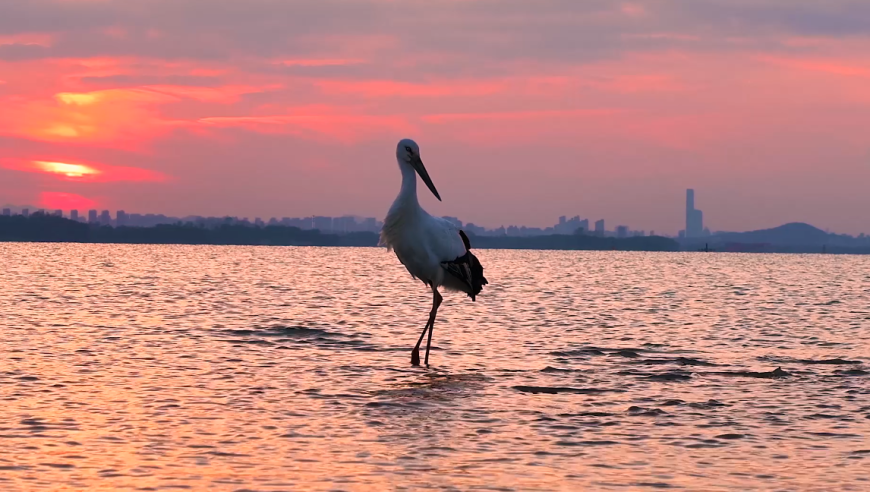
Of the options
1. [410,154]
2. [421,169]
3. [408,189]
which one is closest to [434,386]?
[408,189]

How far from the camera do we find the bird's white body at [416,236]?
18.4 m

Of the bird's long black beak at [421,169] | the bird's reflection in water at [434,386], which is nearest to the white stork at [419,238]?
the bird's long black beak at [421,169]

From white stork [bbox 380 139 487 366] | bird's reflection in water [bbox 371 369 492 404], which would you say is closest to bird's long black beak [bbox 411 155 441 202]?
white stork [bbox 380 139 487 366]

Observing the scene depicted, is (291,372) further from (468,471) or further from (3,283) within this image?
(3,283)

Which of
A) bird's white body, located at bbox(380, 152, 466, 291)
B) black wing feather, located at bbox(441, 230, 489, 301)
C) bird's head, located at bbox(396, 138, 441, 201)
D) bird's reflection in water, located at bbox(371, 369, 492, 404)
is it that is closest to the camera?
bird's reflection in water, located at bbox(371, 369, 492, 404)

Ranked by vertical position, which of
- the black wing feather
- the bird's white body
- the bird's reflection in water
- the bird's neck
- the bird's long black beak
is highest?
the bird's long black beak

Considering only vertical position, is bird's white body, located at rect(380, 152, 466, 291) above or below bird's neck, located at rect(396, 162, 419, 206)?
below

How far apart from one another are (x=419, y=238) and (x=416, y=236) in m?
0.07

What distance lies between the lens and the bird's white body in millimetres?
18359

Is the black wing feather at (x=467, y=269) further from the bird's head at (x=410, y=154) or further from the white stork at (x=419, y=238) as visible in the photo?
the bird's head at (x=410, y=154)

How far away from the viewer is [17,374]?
50.7ft

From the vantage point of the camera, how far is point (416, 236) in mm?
18422

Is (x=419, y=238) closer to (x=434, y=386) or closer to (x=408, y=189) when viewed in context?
(x=408, y=189)

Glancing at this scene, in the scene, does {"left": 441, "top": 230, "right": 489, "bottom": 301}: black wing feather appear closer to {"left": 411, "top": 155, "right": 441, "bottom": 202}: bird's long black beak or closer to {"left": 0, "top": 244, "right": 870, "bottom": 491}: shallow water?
{"left": 411, "top": 155, "right": 441, "bottom": 202}: bird's long black beak
